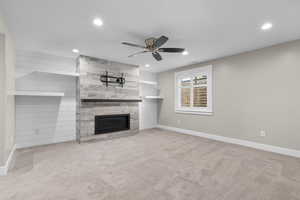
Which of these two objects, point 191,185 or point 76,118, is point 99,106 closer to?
point 76,118

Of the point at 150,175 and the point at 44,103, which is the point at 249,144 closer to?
the point at 150,175

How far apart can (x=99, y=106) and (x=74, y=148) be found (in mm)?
1388

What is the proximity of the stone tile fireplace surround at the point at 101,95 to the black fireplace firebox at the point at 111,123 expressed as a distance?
117mm

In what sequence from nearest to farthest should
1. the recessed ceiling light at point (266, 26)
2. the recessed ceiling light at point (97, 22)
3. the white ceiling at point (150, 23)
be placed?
1. the white ceiling at point (150, 23)
2. the recessed ceiling light at point (97, 22)
3. the recessed ceiling light at point (266, 26)

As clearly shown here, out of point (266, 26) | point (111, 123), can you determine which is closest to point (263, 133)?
point (266, 26)

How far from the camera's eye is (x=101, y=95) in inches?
175

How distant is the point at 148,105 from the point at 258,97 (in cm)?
394

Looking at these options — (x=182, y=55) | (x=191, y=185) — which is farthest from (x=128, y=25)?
(x=191, y=185)

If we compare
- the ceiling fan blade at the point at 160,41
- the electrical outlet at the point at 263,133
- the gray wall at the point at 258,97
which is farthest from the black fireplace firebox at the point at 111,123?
the electrical outlet at the point at 263,133

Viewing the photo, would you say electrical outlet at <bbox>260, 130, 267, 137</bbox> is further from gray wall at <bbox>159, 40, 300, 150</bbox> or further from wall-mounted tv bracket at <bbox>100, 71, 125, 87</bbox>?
wall-mounted tv bracket at <bbox>100, 71, 125, 87</bbox>

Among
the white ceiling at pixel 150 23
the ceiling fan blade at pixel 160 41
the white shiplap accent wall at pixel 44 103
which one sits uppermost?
the white ceiling at pixel 150 23

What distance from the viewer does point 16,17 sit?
2.26 metres

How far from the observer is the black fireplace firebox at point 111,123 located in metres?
4.41

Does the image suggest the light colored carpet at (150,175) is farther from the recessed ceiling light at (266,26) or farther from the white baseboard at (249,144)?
the recessed ceiling light at (266,26)
